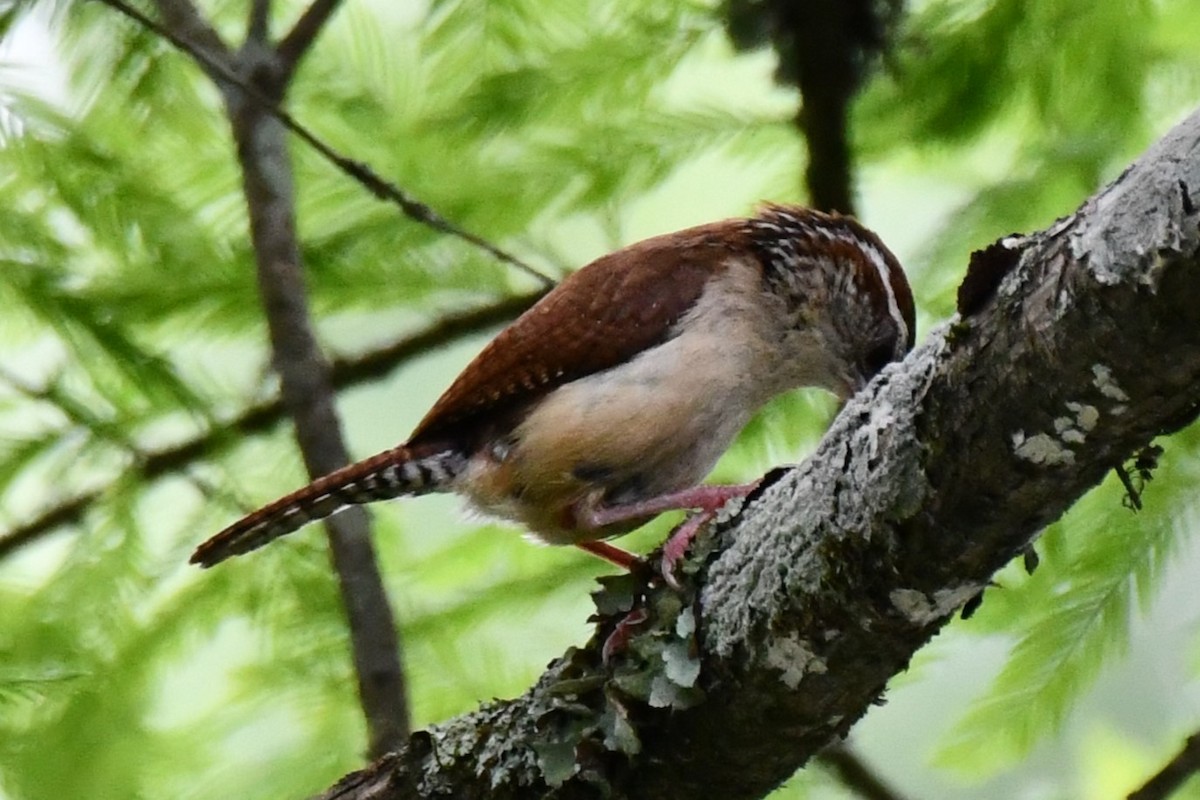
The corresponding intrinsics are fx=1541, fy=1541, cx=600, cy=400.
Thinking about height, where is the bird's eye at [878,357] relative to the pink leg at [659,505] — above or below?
above

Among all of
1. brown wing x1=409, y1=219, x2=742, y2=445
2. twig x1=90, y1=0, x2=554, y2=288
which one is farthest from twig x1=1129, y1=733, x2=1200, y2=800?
twig x1=90, y1=0, x2=554, y2=288

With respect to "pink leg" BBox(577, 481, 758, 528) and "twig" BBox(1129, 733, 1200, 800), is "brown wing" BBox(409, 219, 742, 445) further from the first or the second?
"twig" BBox(1129, 733, 1200, 800)

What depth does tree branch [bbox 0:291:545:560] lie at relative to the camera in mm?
3234

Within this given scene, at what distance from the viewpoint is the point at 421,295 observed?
3.21m

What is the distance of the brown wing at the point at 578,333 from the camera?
9.21 feet

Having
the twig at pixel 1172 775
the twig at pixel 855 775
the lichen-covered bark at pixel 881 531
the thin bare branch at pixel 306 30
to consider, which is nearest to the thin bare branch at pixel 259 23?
the thin bare branch at pixel 306 30

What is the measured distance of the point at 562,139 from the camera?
10.6 feet

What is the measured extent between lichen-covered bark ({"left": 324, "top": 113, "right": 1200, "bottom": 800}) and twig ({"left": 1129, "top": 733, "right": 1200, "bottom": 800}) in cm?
71

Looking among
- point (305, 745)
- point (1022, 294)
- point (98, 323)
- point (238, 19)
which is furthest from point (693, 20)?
point (1022, 294)

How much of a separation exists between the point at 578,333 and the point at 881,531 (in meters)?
1.28

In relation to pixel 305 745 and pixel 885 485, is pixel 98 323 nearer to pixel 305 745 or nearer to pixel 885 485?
pixel 305 745

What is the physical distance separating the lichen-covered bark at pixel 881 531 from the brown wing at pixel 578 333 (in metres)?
0.75

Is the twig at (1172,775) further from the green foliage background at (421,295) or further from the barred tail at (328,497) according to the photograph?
the barred tail at (328,497)

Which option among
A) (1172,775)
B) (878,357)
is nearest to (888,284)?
(878,357)
